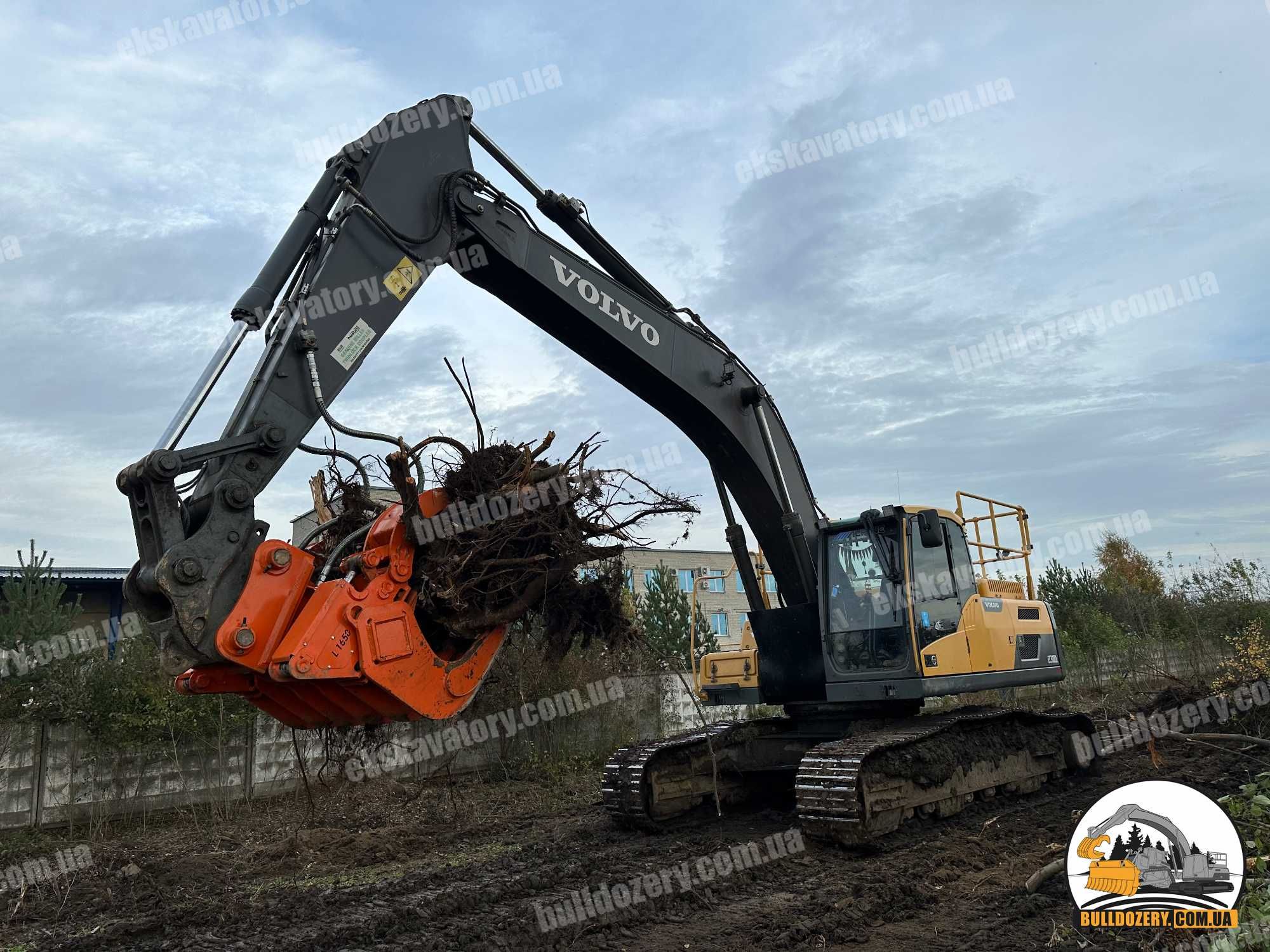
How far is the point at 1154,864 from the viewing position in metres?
3.73

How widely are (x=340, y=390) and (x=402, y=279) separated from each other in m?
0.75

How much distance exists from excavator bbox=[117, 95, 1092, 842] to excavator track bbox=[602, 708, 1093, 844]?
0.9 inches

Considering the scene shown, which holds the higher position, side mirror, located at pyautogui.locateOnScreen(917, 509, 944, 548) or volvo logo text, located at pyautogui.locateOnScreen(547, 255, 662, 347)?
volvo logo text, located at pyautogui.locateOnScreen(547, 255, 662, 347)

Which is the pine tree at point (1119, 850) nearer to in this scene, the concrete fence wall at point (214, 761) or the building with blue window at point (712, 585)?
the concrete fence wall at point (214, 761)

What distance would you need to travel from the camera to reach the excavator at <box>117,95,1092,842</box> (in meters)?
4.12

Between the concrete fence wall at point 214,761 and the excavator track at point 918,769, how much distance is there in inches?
54.3

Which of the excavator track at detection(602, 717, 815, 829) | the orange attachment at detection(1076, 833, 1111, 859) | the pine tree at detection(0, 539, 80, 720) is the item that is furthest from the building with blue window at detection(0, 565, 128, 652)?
the orange attachment at detection(1076, 833, 1111, 859)

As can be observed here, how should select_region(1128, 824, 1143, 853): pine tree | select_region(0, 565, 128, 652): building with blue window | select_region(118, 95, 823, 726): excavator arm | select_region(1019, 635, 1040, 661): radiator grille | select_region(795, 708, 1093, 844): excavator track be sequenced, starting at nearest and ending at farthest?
1. select_region(1128, 824, 1143, 853): pine tree
2. select_region(118, 95, 823, 726): excavator arm
3. select_region(795, 708, 1093, 844): excavator track
4. select_region(1019, 635, 1040, 661): radiator grille
5. select_region(0, 565, 128, 652): building with blue window

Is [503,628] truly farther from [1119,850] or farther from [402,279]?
[1119,850]

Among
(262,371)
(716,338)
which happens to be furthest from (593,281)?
(262,371)

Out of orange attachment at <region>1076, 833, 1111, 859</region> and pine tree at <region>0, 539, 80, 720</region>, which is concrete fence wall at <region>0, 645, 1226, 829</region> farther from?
orange attachment at <region>1076, 833, 1111, 859</region>

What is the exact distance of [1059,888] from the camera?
214 inches

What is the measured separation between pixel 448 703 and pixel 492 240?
8.57 ft

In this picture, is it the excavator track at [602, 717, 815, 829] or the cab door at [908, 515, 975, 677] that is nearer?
the cab door at [908, 515, 975, 677]
